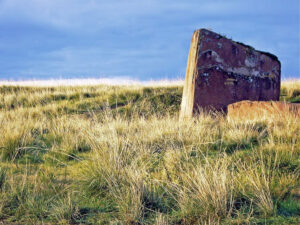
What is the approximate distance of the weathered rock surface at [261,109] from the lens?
524 centimetres

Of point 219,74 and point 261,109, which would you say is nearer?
point 261,109

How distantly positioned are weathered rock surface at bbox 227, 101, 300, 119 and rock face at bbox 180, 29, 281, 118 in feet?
1.61

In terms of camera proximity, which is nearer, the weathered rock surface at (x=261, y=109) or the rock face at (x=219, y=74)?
the weathered rock surface at (x=261, y=109)

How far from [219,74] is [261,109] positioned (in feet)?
3.62

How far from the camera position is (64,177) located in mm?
3355

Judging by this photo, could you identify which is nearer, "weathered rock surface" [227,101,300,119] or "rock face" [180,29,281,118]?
"weathered rock surface" [227,101,300,119]

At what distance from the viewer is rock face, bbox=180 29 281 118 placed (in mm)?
5996

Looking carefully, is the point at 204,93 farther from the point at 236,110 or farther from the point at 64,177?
the point at 64,177

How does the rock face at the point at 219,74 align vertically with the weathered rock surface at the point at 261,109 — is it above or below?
above

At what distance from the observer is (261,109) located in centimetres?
554

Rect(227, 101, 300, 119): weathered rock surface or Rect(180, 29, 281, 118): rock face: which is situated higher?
Rect(180, 29, 281, 118): rock face

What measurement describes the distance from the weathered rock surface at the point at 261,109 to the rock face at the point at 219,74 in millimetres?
492

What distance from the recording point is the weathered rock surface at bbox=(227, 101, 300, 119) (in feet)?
17.2

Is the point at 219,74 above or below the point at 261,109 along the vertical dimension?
above
